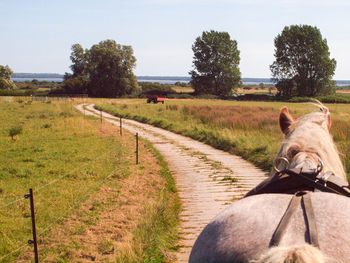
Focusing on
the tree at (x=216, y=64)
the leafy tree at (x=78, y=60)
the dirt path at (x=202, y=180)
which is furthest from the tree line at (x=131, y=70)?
the dirt path at (x=202, y=180)

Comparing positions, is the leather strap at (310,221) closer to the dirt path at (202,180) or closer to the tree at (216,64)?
the dirt path at (202,180)

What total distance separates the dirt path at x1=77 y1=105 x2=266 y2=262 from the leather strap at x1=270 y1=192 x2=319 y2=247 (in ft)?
8.79

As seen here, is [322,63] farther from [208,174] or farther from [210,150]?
[208,174]

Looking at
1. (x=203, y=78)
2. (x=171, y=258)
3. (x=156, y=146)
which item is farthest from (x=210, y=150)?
(x=203, y=78)

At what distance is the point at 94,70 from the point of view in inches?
2773

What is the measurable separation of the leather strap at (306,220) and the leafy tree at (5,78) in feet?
242

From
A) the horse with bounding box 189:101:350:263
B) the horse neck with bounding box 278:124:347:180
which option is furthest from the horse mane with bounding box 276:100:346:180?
the horse with bounding box 189:101:350:263

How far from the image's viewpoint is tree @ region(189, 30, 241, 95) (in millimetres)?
68875

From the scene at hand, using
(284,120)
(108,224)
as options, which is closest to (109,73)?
(108,224)

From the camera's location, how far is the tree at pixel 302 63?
5688 centimetres

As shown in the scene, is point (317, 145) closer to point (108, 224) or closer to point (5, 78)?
point (108, 224)

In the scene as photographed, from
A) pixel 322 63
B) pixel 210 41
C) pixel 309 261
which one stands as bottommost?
pixel 309 261

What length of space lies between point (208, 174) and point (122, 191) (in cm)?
212

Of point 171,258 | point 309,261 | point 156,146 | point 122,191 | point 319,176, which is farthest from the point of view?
point 156,146
